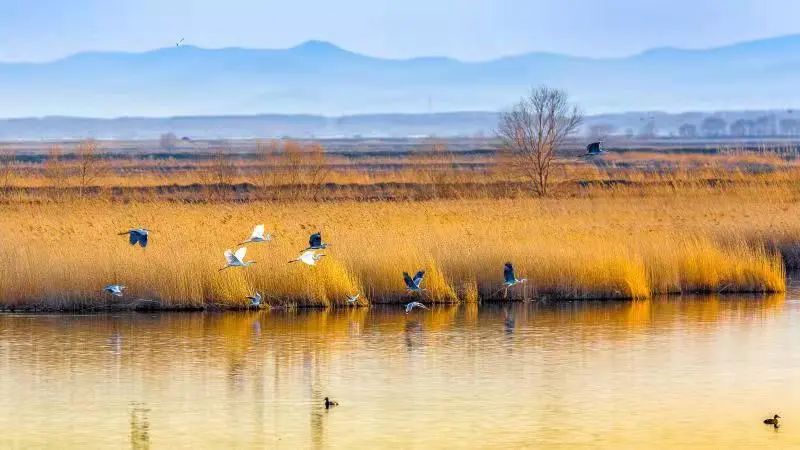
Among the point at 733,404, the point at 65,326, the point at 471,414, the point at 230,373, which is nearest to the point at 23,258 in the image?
the point at 65,326

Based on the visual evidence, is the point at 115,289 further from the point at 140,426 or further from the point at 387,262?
the point at 140,426

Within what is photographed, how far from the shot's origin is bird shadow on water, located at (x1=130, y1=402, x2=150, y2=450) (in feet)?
46.2

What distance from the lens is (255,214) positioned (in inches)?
1458

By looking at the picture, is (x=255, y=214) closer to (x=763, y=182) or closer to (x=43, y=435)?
(x=763, y=182)

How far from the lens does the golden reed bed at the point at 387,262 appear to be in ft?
75.6

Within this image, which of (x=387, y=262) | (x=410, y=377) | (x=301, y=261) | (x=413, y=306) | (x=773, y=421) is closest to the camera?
(x=773, y=421)

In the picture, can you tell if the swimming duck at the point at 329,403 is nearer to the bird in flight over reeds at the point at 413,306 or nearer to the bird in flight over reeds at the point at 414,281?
the bird in flight over reeds at the point at 414,281

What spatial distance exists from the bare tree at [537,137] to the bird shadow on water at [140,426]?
3260 cm

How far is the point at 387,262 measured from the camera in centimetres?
2373

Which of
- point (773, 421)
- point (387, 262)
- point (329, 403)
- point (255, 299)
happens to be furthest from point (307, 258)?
point (773, 421)

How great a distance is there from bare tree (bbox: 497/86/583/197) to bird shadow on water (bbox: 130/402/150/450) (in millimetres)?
32596

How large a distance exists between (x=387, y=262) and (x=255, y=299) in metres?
2.33

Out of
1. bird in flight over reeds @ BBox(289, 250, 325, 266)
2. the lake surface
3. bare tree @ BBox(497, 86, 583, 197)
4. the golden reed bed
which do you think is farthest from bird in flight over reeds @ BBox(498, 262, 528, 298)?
bare tree @ BBox(497, 86, 583, 197)

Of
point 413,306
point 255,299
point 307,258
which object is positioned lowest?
point 413,306
